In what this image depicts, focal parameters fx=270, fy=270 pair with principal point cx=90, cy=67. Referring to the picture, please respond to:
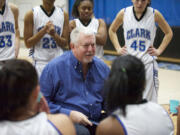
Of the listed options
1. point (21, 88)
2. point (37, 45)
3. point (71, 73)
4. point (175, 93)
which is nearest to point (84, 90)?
point (71, 73)

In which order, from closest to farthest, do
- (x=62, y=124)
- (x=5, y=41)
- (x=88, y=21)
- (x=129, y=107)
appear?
(x=62, y=124) < (x=129, y=107) < (x=5, y=41) < (x=88, y=21)

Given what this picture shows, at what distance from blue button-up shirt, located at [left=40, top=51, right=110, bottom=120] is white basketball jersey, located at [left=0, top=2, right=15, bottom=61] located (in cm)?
100

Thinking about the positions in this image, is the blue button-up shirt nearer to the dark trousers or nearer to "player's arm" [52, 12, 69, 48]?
the dark trousers

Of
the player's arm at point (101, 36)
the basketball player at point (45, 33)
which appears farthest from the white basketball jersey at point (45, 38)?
the player's arm at point (101, 36)

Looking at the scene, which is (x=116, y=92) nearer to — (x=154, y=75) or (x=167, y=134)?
(x=167, y=134)

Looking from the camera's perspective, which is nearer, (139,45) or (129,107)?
(129,107)

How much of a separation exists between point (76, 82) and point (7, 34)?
1231 millimetres

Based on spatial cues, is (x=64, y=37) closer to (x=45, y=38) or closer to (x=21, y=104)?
(x=45, y=38)

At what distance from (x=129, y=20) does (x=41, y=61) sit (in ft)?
3.74

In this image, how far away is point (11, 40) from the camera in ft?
9.77

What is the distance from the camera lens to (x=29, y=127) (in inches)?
48.0

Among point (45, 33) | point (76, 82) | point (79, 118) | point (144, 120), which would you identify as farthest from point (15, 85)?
point (45, 33)

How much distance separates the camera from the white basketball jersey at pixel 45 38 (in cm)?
307

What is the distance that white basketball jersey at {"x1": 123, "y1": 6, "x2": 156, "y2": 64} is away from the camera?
3.08 m
